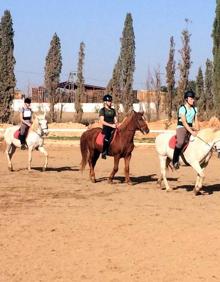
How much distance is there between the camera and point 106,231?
8.16 m

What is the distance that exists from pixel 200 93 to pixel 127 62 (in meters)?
12.3

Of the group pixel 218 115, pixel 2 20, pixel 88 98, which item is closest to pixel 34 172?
pixel 218 115

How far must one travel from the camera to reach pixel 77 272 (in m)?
6.05

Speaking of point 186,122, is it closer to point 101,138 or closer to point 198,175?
point 198,175

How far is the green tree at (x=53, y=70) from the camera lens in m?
46.3

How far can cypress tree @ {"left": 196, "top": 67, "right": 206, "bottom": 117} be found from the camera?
149 feet

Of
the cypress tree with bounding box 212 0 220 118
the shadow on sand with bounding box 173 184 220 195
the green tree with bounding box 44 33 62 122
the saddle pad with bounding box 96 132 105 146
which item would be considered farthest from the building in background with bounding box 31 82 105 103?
the shadow on sand with bounding box 173 184 220 195

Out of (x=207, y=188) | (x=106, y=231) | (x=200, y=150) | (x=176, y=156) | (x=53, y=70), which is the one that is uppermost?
(x=53, y=70)

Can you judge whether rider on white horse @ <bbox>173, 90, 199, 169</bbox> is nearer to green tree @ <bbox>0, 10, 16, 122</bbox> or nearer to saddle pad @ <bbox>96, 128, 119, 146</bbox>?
saddle pad @ <bbox>96, 128, 119, 146</bbox>

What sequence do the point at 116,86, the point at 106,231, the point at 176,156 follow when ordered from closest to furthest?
the point at 106,231
the point at 176,156
the point at 116,86

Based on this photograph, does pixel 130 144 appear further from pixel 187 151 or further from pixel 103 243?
pixel 103 243

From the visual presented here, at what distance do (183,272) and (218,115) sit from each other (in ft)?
87.1

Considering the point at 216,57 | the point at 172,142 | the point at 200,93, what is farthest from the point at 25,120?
the point at 200,93

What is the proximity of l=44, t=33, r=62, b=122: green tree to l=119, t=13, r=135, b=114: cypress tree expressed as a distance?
5611 mm
